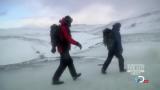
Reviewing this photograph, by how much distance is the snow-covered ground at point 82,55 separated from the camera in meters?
3.20

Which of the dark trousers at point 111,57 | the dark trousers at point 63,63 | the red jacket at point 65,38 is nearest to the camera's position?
the red jacket at point 65,38

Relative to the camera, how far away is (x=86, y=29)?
333 centimetres

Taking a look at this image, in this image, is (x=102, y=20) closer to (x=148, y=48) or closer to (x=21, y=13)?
(x=148, y=48)

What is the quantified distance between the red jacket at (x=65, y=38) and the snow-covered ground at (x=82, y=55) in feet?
0.38

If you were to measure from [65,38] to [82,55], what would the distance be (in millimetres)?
351

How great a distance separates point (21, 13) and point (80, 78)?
3.09 ft

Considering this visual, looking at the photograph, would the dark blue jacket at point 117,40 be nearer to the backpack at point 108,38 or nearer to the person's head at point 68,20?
the backpack at point 108,38

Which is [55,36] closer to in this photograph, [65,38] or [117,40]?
[65,38]

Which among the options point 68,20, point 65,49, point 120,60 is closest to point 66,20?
point 68,20

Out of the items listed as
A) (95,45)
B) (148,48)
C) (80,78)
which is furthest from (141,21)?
(80,78)

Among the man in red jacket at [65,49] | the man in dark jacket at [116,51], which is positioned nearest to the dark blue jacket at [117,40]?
the man in dark jacket at [116,51]

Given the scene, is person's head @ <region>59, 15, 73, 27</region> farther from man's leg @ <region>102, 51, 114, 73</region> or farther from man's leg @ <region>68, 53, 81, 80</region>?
man's leg @ <region>102, 51, 114, 73</region>

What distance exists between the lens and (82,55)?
130 inches

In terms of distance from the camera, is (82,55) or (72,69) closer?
(72,69)
